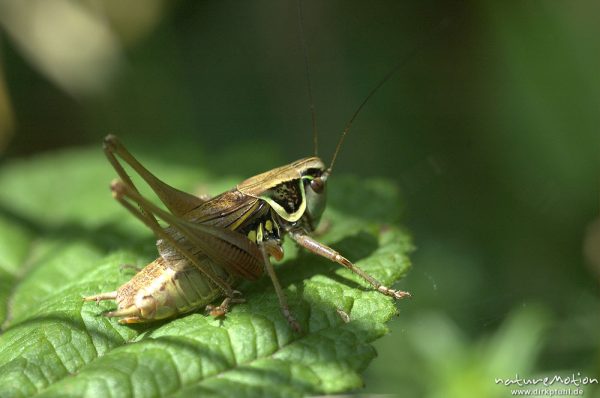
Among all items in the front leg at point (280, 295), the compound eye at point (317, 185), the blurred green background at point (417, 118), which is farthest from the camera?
the blurred green background at point (417, 118)

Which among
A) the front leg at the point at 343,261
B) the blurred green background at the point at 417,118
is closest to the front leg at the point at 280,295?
the front leg at the point at 343,261

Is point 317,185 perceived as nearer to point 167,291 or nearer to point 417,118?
point 167,291

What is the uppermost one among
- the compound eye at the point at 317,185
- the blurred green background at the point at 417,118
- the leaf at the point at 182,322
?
the blurred green background at the point at 417,118

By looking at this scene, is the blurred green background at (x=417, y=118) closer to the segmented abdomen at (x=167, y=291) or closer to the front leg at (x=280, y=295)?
the front leg at (x=280, y=295)

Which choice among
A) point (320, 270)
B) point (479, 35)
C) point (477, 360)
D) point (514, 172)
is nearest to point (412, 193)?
point (514, 172)

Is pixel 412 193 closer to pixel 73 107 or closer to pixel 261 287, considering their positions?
pixel 261 287

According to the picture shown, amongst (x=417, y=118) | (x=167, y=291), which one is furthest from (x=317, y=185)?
(x=417, y=118)

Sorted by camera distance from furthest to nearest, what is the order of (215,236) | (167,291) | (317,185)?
(317,185), (215,236), (167,291)
